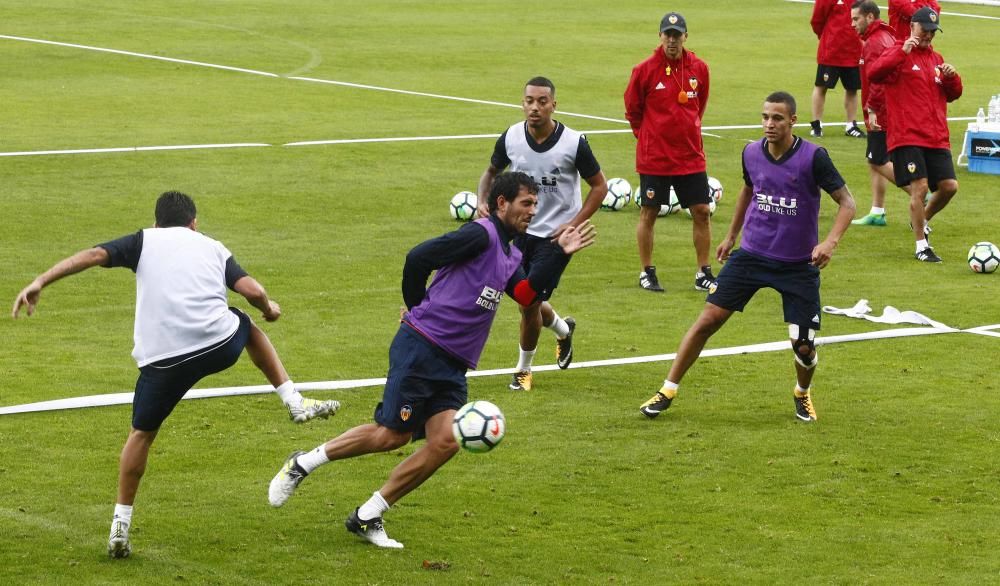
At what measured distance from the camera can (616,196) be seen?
20.5 meters

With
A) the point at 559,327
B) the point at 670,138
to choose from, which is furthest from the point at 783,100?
the point at 670,138

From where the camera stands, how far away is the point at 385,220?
1955 centimetres

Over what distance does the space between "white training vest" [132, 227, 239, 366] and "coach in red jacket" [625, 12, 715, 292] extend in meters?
8.21

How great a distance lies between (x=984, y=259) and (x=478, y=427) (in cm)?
1005

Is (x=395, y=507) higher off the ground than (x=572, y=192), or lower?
lower

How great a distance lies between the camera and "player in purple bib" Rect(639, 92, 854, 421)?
1149cm

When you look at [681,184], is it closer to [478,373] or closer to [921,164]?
[921,164]

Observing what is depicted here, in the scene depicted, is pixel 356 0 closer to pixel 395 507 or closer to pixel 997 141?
pixel 997 141

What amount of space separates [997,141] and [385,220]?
31.8 feet

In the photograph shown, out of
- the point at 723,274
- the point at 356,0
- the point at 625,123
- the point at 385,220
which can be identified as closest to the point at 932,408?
the point at 723,274

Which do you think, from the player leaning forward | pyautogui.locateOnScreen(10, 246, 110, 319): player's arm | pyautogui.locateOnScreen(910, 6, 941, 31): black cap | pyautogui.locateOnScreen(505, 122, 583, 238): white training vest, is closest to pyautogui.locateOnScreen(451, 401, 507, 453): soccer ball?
the player leaning forward

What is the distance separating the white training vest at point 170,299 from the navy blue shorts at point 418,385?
1085mm

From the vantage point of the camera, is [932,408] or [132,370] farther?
[132,370]

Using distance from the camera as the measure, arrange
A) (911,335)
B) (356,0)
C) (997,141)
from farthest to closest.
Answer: (356,0) → (997,141) → (911,335)
